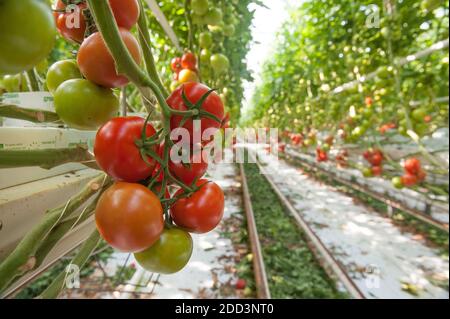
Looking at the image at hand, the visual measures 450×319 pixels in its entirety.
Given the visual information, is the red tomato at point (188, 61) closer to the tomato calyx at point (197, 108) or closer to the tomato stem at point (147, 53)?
the tomato stem at point (147, 53)

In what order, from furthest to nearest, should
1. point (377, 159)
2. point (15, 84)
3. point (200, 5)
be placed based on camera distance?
point (377, 159) < point (200, 5) < point (15, 84)

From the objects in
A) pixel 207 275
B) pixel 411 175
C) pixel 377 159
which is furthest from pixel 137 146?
pixel 377 159

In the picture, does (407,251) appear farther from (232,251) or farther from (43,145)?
(43,145)

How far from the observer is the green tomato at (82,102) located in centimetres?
31

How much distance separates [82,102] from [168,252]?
199 mm

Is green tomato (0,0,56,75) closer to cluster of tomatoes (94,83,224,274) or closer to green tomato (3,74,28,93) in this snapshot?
cluster of tomatoes (94,83,224,274)

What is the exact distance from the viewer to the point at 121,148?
0.92ft

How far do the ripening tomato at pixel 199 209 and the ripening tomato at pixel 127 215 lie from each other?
58mm

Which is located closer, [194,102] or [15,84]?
[194,102]

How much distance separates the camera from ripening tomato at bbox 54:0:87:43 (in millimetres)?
335

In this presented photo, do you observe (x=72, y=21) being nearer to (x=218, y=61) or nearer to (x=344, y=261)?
(x=218, y=61)

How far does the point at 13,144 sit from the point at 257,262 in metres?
2.11

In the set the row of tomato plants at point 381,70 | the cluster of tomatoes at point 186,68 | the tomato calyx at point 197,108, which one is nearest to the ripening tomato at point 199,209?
the tomato calyx at point 197,108
